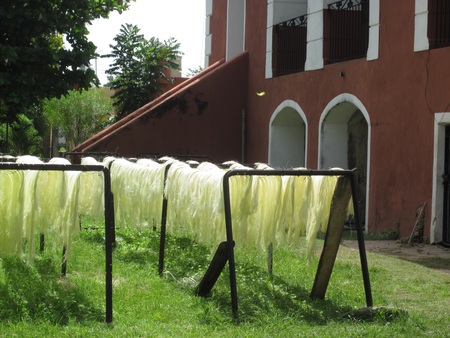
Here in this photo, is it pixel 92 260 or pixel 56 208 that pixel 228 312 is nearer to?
pixel 56 208

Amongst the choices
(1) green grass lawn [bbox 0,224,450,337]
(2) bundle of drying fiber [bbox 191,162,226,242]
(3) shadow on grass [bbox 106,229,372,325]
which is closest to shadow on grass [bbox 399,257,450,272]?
(1) green grass lawn [bbox 0,224,450,337]

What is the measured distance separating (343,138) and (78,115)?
19606mm

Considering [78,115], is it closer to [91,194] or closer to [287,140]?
[287,140]

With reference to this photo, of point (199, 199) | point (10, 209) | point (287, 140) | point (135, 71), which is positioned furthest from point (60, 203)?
point (135, 71)

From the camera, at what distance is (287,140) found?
1850cm

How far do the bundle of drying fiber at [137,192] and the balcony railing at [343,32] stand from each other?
6.74 m

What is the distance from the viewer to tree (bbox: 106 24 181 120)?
24.8 metres

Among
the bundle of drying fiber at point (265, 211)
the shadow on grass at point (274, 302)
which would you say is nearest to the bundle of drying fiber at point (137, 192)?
the shadow on grass at point (274, 302)

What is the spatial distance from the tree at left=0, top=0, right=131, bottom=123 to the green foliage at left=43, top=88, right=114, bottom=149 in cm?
1830

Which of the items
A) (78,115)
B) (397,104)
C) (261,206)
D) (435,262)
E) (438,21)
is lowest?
(435,262)

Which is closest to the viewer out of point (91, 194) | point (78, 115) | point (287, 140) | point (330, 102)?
point (91, 194)

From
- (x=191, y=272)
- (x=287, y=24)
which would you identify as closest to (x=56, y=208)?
(x=191, y=272)

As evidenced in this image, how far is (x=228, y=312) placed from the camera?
7.04 m

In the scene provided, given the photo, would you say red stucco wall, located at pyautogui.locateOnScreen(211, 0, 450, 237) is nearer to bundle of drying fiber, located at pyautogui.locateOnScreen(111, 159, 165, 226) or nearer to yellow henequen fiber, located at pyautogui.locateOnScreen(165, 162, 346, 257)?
bundle of drying fiber, located at pyautogui.locateOnScreen(111, 159, 165, 226)
